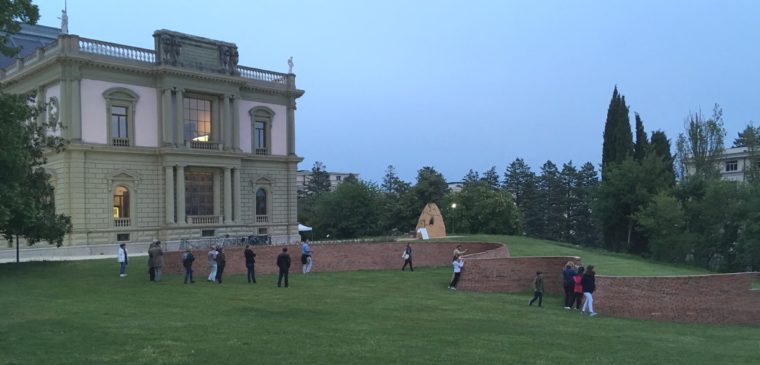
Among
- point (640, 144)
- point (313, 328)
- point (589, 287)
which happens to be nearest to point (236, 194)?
point (589, 287)

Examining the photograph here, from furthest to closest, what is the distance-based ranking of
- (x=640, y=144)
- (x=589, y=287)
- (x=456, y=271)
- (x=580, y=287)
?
(x=640, y=144) → (x=456, y=271) → (x=580, y=287) → (x=589, y=287)

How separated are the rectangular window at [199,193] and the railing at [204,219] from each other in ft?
2.75

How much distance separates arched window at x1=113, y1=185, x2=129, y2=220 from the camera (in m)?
40.5

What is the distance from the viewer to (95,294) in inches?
753

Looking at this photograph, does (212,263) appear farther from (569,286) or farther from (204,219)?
(204,219)

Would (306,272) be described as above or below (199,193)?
below

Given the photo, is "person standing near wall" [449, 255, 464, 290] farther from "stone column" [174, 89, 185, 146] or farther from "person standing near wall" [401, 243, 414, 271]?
"stone column" [174, 89, 185, 146]

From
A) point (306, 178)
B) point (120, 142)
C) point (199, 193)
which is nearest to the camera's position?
point (120, 142)

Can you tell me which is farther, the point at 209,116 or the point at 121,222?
the point at 209,116

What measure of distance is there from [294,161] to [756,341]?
126 ft

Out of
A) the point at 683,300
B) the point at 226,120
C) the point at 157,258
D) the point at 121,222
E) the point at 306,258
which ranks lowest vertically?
the point at 683,300

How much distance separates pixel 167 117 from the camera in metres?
41.9

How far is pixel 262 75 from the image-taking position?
49.3 m

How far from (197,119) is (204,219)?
7.37 meters
